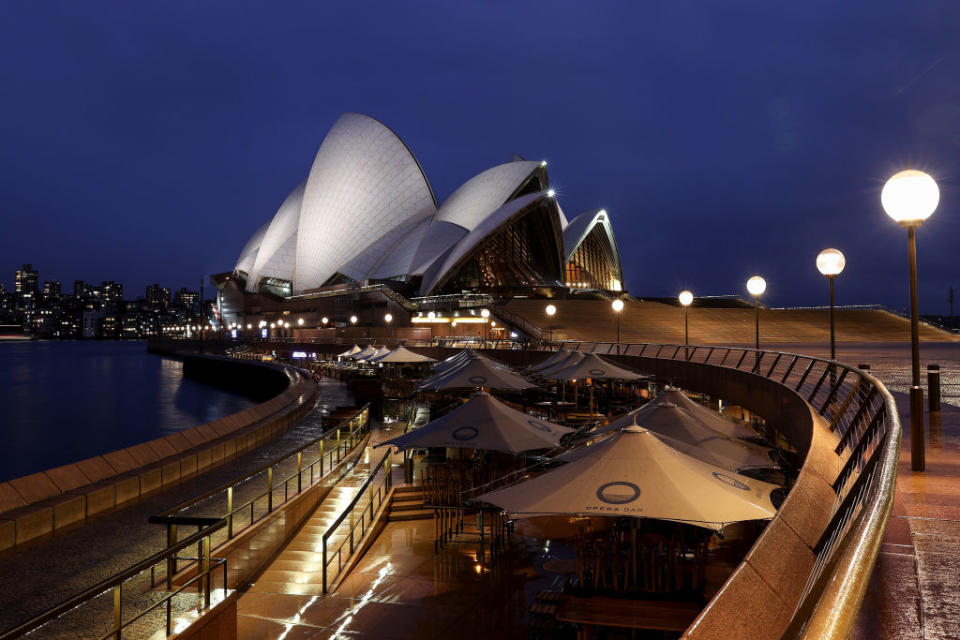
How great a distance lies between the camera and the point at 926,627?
2533 millimetres

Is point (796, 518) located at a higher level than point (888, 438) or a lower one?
lower

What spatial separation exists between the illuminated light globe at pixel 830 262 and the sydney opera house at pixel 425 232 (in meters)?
42.1

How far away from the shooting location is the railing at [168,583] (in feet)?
15.7

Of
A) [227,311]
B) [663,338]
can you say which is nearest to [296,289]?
[227,311]

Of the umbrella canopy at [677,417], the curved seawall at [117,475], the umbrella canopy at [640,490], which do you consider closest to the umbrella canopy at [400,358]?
the curved seawall at [117,475]

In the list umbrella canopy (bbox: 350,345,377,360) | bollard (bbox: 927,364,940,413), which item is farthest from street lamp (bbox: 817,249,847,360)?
umbrella canopy (bbox: 350,345,377,360)

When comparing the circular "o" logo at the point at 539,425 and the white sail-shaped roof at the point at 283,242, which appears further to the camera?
the white sail-shaped roof at the point at 283,242

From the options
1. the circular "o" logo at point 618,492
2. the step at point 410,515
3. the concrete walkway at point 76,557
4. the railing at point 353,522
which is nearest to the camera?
the circular "o" logo at point 618,492

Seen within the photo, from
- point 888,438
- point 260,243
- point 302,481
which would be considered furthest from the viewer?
point 260,243

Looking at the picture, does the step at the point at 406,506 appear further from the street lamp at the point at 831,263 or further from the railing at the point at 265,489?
the street lamp at the point at 831,263

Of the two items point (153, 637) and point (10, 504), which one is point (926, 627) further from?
point (10, 504)

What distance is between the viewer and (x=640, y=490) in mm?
5570

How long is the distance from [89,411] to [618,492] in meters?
37.0

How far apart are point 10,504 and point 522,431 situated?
259 inches
